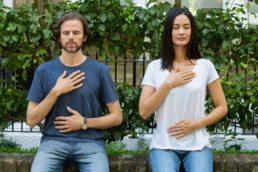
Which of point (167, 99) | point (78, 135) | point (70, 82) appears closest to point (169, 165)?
point (167, 99)

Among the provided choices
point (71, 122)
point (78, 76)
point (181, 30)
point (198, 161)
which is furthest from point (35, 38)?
point (198, 161)

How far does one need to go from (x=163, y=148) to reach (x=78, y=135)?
58 centimetres

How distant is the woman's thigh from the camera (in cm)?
285

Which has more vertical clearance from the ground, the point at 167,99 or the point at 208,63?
the point at 208,63

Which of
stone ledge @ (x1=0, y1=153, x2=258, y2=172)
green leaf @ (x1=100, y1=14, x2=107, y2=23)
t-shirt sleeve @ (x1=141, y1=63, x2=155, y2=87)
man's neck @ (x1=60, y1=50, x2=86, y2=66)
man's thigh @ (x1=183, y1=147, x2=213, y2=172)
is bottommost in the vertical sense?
stone ledge @ (x1=0, y1=153, x2=258, y2=172)

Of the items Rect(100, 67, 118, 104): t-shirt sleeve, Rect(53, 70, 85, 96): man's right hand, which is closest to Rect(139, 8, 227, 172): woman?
Rect(100, 67, 118, 104): t-shirt sleeve

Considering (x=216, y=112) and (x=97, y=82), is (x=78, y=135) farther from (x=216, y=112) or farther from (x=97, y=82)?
(x=216, y=112)

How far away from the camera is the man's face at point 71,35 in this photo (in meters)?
2.92

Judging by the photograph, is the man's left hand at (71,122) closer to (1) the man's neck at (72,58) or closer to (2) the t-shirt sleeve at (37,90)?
(2) the t-shirt sleeve at (37,90)

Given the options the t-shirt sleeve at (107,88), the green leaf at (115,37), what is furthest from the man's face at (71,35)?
the green leaf at (115,37)

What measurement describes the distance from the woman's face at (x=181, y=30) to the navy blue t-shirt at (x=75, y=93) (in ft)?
1.73

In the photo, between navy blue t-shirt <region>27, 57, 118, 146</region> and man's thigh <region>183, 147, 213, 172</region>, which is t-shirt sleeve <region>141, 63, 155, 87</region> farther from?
man's thigh <region>183, 147, 213, 172</region>

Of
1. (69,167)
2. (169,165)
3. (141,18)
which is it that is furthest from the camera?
(141,18)

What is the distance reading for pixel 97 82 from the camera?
3.01 meters
